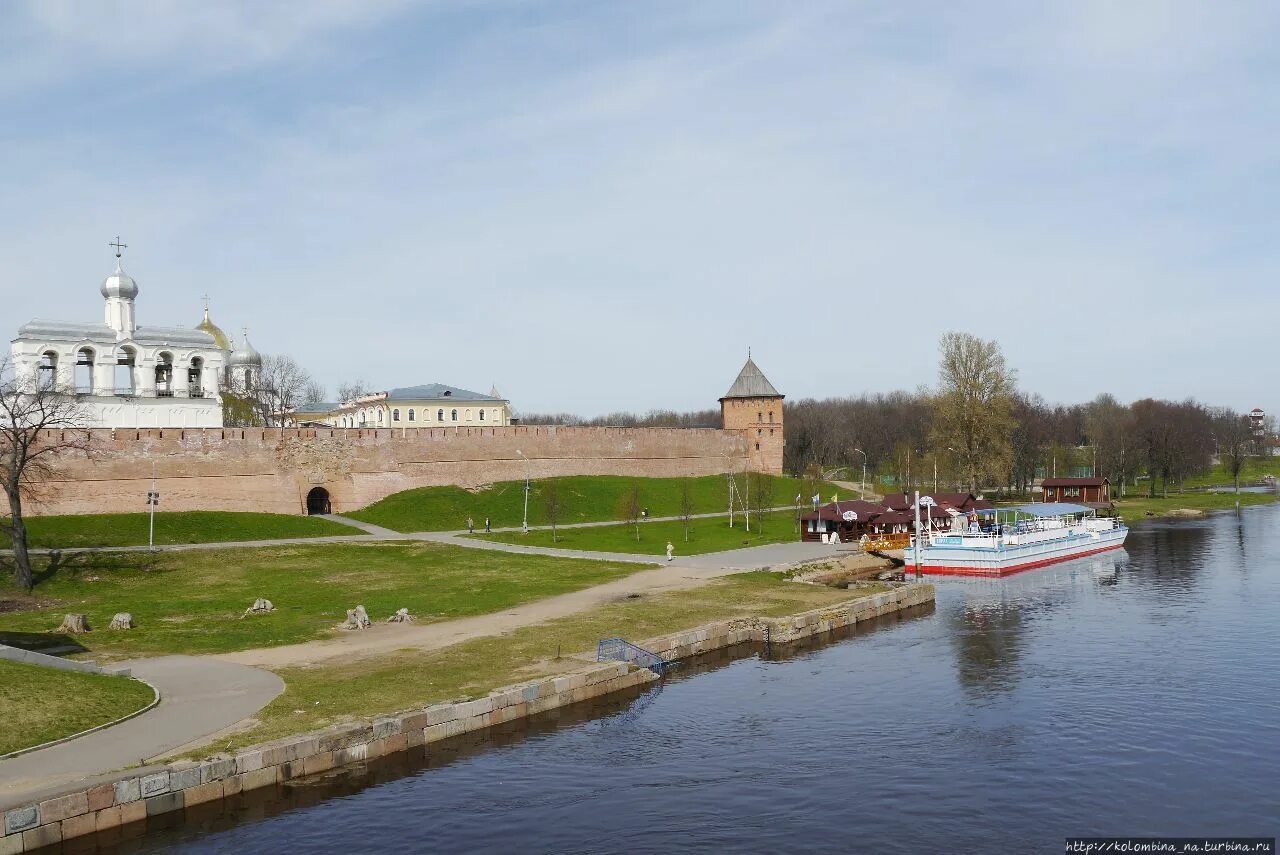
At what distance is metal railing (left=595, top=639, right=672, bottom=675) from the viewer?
78.4 ft

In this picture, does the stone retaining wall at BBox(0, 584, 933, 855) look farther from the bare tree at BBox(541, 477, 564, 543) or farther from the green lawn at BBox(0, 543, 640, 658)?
the bare tree at BBox(541, 477, 564, 543)

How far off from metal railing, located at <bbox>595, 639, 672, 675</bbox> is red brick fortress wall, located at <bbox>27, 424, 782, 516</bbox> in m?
31.5

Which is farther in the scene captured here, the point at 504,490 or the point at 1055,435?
the point at 1055,435

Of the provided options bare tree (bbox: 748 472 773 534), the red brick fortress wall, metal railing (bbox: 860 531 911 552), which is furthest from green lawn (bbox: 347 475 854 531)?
metal railing (bbox: 860 531 911 552)

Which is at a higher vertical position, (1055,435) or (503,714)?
(1055,435)

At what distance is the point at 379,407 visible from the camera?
86.8 metres

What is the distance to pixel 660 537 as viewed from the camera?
50.6m

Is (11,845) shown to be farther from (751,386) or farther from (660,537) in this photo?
(751,386)

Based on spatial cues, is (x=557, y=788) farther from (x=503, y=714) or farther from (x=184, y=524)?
(x=184, y=524)

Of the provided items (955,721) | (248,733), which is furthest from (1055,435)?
(248,733)

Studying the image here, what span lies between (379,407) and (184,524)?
40424 mm

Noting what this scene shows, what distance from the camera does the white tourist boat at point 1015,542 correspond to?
4600cm

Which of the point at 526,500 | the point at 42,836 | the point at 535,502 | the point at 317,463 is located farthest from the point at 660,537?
the point at 42,836

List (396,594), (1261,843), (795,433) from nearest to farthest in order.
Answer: (1261,843) < (396,594) < (795,433)
